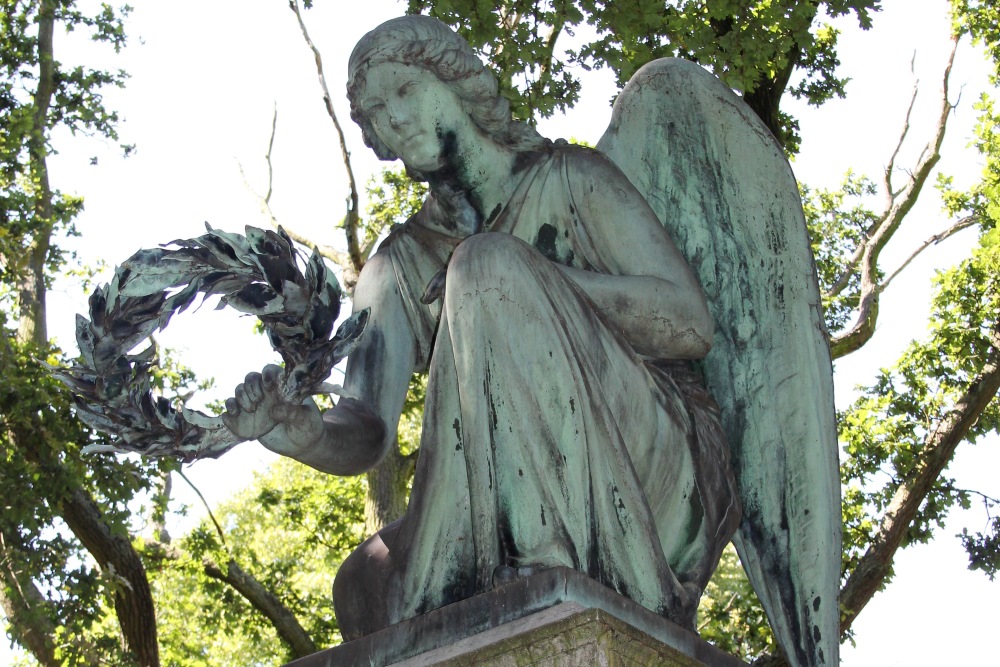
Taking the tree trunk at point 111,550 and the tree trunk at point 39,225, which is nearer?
the tree trunk at point 111,550

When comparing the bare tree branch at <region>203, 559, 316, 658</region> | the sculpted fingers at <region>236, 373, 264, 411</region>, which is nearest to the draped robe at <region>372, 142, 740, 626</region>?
the sculpted fingers at <region>236, 373, 264, 411</region>

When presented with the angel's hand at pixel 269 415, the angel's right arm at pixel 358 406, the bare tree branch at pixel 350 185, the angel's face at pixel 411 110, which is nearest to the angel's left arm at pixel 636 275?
the angel's face at pixel 411 110

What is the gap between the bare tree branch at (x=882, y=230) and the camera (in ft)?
42.0

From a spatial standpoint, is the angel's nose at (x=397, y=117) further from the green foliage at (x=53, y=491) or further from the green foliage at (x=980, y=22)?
the green foliage at (x=980, y=22)

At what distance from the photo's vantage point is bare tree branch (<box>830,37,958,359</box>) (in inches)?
504

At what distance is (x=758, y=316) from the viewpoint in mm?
3850

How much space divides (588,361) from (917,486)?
9325 mm

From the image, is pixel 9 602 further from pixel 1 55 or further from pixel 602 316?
pixel 602 316

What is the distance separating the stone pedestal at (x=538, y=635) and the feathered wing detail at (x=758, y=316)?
58 centimetres

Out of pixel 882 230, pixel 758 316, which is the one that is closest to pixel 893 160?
pixel 882 230

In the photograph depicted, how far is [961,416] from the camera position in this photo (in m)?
12.2

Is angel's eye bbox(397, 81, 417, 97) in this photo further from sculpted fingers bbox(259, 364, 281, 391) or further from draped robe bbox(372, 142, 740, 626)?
sculpted fingers bbox(259, 364, 281, 391)

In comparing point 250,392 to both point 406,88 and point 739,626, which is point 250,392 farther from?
point 739,626

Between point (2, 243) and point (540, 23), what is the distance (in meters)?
5.20
